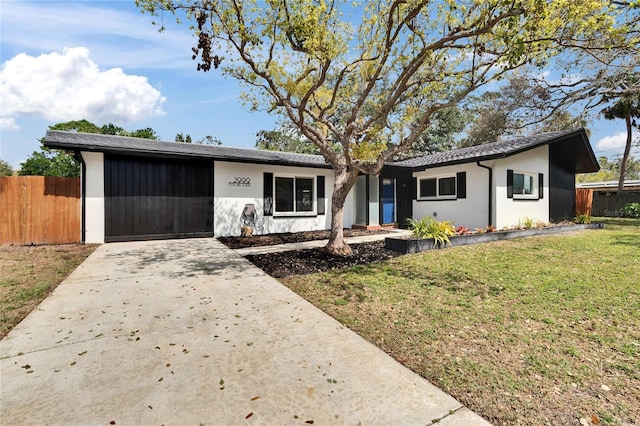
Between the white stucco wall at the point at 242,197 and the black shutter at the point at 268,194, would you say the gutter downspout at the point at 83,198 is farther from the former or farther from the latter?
the black shutter at the point at 268,194

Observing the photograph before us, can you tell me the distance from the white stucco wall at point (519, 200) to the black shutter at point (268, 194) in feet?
24.8

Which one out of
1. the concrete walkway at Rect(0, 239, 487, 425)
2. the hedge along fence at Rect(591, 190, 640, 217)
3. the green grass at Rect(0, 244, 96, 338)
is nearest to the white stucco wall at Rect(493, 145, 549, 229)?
the concrete walkway at Rect(0, 239, 487, 425)

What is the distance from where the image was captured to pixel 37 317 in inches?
125

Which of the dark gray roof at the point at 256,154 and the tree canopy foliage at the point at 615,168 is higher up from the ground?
the tree canopy foliage at the point at 615,168

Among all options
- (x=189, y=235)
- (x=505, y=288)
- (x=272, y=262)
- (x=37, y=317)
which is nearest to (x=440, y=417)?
(x=505, y=288)

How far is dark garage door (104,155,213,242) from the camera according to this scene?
816 centimetres

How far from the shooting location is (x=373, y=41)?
21.5ft

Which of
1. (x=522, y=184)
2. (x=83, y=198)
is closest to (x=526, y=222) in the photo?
(x=522, y=184)

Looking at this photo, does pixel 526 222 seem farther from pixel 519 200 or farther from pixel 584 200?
pixel 584 200

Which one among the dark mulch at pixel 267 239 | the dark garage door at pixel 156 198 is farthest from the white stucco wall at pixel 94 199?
the dark mulch at pixel 267 239

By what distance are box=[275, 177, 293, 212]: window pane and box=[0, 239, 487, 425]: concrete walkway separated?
6601mm

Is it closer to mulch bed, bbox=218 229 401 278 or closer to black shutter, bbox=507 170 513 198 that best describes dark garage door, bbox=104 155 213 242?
mulch bed, bbox=218 229 401 278

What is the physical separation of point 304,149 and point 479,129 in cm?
1632

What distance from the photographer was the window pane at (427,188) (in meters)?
12.2
